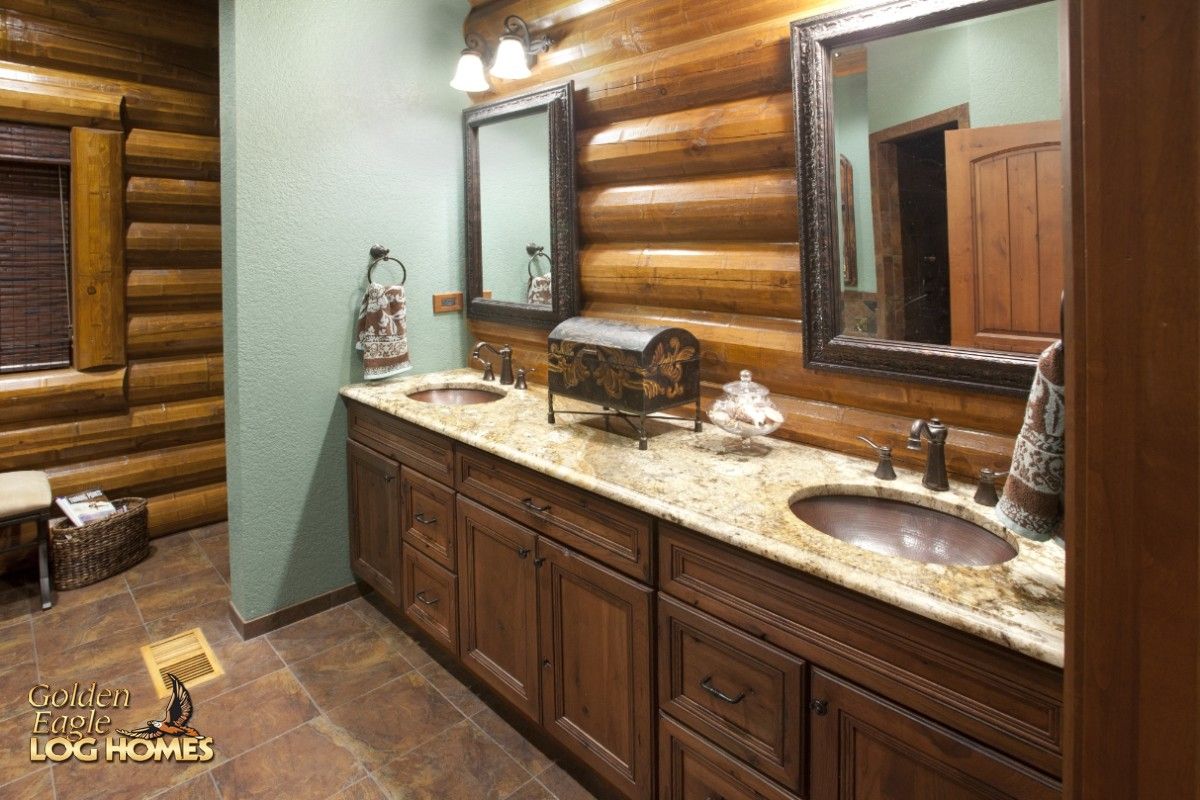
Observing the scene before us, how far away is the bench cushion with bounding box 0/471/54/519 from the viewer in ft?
9.31

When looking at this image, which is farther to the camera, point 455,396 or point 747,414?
point 455,396

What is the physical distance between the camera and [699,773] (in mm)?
1543

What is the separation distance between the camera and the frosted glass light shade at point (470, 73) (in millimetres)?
2807

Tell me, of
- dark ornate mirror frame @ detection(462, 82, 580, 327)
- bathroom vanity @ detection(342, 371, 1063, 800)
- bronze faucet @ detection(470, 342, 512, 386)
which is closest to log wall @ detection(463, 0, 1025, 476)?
dark ornate mirror frame @ detection(462, 82, 580, 327)

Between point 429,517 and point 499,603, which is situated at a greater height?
point 429,517

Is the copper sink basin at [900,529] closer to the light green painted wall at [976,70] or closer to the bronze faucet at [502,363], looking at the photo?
the light green painted wall at [976,70]

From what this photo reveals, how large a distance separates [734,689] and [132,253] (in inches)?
142

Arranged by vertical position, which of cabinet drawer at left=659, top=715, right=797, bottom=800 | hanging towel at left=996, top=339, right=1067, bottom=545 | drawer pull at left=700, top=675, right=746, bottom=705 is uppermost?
hanging towel at left=996, top=339, right=1067, bottom=545

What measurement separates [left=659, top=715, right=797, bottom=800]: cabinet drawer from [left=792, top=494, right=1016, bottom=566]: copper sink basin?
20.6 inches

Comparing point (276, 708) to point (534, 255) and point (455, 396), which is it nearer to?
point (455, 396)

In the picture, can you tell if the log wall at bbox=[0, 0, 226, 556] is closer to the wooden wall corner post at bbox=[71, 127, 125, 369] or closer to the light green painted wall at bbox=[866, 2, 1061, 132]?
the wooden wall corner post at bbox=[71, 127, 125, 369]

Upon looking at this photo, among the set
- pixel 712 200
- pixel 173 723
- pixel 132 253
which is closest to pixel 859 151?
pixel 712 200

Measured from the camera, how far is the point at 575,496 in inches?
70.2

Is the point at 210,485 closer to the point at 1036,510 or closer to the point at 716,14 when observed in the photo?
the point at 716,14
